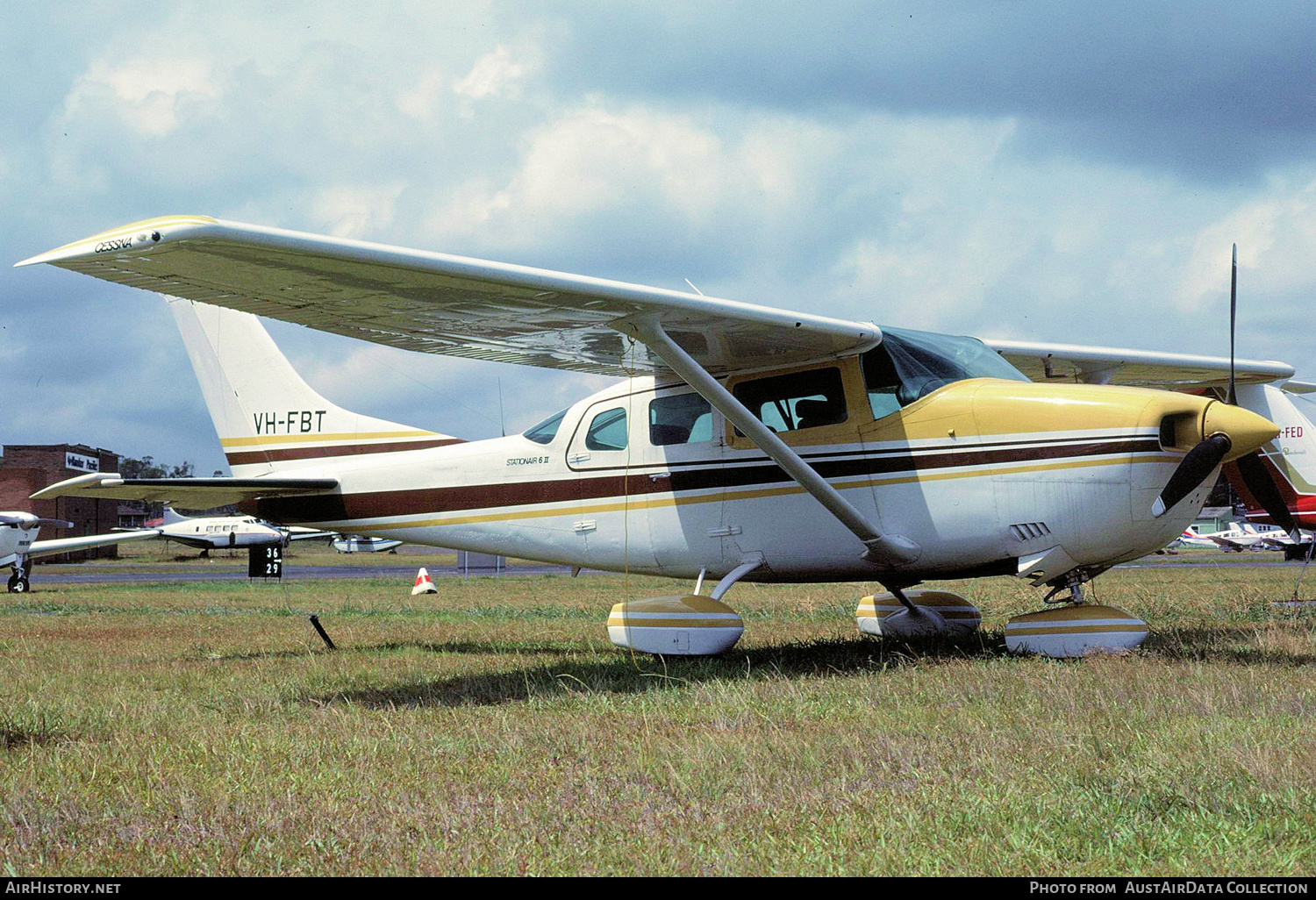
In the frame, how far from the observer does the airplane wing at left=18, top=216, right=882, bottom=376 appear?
6008mm

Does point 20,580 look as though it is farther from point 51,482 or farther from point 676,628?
point 51,482

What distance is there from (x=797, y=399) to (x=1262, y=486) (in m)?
3.78

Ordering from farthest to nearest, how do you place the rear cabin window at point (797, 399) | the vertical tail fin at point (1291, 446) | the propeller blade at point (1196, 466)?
the vertical tail fin at point (1291, 446), the rear cabin window at point (797, 399), the propeller blade at point (1196, 466)

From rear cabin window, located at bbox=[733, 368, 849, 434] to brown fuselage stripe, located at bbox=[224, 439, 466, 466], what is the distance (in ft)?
11.2

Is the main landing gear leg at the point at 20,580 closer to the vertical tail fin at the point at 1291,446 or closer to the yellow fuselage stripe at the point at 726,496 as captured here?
the yellow fuselage stripe at the point at 726,496

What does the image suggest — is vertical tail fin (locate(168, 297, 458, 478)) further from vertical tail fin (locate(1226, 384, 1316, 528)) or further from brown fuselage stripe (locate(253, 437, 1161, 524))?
vertical tail fin (locate(1226, 384, 1316, 528))

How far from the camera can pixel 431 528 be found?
1039cm

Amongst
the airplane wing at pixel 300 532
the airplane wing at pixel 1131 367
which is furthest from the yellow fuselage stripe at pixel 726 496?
the airplane wing at pixel 1131 367

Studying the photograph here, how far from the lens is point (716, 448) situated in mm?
8914

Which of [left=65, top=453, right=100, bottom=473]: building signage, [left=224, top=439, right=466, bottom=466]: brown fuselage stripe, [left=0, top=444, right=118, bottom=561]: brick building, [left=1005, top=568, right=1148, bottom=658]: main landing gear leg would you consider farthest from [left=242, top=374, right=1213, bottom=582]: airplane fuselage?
[left=65, top=453, right=100, bottom=473]: building signage

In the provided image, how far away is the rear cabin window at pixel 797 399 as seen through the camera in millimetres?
8477

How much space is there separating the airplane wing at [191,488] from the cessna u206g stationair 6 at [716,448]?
3 centimetres

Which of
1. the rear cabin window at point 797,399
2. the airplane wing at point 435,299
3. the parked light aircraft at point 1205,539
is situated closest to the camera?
the airplane wing at point 435,299

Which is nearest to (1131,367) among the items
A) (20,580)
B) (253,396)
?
(253,396)
